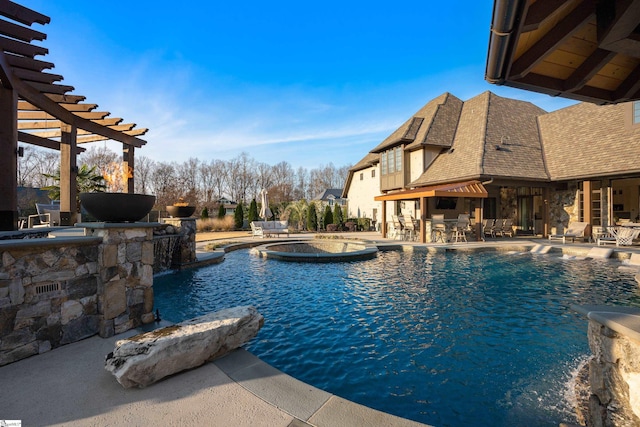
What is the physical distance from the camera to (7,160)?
593 centimetres

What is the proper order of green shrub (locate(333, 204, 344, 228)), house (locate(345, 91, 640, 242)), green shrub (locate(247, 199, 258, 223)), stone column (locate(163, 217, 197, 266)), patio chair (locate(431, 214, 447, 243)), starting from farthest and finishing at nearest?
green shrub (locate(247, 199, 258, 223))
green shrub (locate(333, 204, 344, 228))
patio chair (locate(431, 214, 447, 243))
house (locate(345, 91, 640, 242))
stone column (locate(163, 217, 197, 266))

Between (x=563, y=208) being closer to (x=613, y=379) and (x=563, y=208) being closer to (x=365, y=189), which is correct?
(x=365, y=189)

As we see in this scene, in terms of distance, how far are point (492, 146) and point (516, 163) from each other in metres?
1.49

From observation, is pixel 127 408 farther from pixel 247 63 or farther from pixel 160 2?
pixel 247 63

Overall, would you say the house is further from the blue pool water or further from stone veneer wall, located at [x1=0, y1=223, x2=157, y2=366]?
stone veneer wall, located at [x1=0, y1=223, x2=157, y2=366]

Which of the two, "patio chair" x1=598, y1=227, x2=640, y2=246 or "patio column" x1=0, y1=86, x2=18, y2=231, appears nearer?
"patio column" x1=0, y1=86, x2=18, y2=231

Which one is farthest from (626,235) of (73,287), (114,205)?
(73,287)

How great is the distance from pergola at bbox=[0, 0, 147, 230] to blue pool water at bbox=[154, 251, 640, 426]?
3.87 meters

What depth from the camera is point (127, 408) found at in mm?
2201

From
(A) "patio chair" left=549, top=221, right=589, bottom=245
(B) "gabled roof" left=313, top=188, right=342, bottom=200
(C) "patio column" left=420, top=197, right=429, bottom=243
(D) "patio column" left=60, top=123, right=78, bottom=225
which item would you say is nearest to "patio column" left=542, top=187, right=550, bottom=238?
(A) "patio chair" left=549, top=221, right=589, bottom=245

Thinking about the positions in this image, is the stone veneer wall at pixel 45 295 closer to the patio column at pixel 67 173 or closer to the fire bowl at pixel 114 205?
the fire bowl at pixel 114 205

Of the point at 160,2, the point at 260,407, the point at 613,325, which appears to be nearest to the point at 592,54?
the point at 613,325

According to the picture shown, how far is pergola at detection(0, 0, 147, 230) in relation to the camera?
17.6 ft

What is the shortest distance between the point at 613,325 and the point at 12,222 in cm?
922
